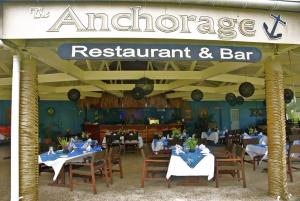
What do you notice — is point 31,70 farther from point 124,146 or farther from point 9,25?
point 124,146

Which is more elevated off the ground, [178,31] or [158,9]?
[158,9]

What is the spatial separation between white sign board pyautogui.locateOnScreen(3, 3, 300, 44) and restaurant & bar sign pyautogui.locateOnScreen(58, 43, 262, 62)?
0.15 m

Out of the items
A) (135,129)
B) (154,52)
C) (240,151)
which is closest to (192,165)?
(240,151)

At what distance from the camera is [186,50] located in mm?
4562

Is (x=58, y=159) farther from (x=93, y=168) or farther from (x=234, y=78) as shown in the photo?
(x=234, y=78)

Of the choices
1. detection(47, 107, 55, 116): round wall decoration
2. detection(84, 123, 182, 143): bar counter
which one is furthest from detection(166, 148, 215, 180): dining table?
detection(47, 107, 55, 116): round wall decoration

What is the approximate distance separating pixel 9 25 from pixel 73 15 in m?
0.84

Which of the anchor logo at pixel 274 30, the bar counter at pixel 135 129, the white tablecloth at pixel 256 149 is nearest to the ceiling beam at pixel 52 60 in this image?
the anchor logo at pixel 274 30

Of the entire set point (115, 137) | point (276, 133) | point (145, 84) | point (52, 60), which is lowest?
point (115, 137)

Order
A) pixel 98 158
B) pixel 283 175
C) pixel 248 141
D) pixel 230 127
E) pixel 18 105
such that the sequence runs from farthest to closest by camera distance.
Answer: pixel 230 127, pixel 248 141, pixel 98 158, pixel 283 175, pixel 18 105

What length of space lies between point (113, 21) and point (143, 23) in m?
0.39

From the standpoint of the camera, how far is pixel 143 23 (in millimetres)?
4418

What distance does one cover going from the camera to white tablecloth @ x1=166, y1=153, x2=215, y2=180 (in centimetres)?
667

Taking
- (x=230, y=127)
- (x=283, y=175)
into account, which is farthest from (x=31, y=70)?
(x=230, y=127)
